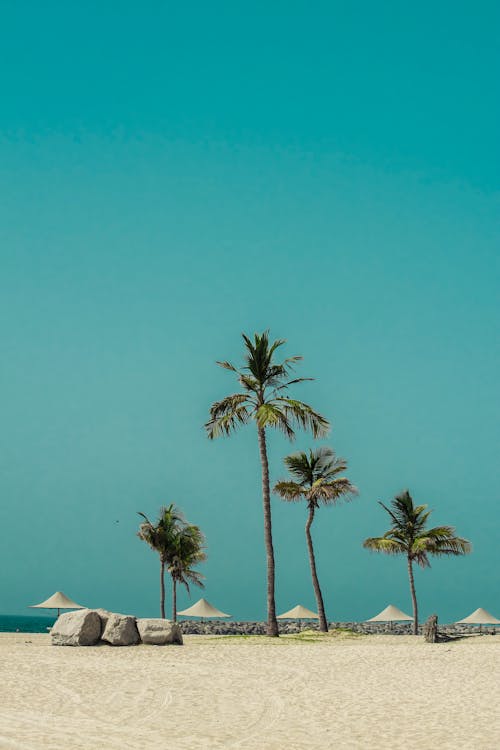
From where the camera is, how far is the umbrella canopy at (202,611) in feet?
186

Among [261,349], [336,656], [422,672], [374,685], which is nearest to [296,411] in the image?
[261,349]

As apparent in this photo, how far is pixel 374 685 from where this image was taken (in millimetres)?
14281

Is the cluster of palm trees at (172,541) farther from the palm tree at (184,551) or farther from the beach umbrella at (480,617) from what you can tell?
the beach umbrella at (480,617)

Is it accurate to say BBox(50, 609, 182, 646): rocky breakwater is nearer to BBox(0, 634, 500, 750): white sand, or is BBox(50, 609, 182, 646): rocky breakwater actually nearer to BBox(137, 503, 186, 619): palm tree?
BBox(0, 634, 500, 750): white sand

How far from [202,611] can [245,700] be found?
4642 cm

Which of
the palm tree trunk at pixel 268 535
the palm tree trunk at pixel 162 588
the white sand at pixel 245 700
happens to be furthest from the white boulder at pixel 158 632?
the palm tree trunk at pixel 162 588

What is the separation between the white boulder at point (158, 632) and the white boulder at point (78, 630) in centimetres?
124

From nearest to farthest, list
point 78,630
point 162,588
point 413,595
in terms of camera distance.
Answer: point 78,630 → point 413,595 → point 162,588

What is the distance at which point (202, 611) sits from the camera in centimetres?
5719

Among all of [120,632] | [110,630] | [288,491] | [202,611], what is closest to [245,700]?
[120,632]

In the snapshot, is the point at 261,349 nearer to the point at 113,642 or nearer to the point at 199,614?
the point at 113,642

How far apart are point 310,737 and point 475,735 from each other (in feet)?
6.60

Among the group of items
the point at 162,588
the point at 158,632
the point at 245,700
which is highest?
the point at 162,588

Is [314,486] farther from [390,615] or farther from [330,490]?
[390,615]
